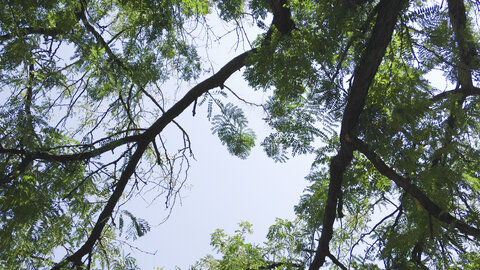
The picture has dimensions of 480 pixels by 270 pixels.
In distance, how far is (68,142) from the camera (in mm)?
4367

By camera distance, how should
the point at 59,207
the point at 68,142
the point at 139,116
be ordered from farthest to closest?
the point at 139,116 < the point at 68,142 < the point at 59,207

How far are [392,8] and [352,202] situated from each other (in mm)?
2301

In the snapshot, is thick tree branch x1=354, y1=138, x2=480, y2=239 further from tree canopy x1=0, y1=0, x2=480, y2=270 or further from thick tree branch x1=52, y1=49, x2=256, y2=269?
thick tree branch x1=52, y1=49, x2=256, y2=269

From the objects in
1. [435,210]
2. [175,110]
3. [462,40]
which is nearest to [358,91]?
[435,210]

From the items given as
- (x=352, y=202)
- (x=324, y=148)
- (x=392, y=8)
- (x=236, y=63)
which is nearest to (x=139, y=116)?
(x=236, y=63)

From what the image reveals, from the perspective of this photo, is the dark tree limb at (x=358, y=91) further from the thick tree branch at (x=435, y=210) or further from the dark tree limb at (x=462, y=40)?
the dark tree limb at (x=462, y=40)

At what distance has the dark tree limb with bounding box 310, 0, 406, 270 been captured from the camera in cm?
295

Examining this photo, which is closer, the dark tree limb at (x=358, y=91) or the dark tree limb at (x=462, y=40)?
the dark tree limb at (x=358, y=91)

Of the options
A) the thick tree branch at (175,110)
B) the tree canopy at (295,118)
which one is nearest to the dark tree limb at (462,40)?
the tree canopy at (295,118)

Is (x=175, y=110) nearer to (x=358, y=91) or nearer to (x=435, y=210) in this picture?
(x=358, y=91)

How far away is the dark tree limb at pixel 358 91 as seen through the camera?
9.67 feet

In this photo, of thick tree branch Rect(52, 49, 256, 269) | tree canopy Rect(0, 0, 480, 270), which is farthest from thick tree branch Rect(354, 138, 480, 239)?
thick tree branch Rect(52, 49, 256, 269)

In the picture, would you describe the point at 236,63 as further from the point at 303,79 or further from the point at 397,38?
the point at 397,38

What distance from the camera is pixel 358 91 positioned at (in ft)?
10.6
